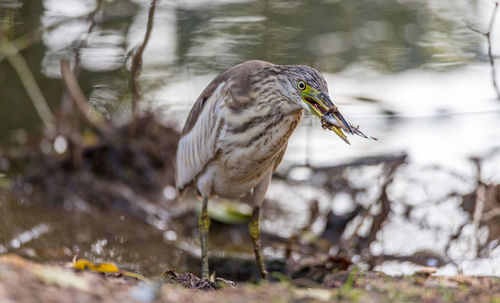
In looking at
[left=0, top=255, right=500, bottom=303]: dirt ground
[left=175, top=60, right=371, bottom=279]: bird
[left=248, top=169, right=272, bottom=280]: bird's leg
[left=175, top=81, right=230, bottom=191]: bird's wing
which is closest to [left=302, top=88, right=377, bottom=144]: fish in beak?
[left=175, top=60, right=371, bottom=279]: bird

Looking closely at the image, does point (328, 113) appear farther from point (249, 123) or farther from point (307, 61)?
point (307, 61)

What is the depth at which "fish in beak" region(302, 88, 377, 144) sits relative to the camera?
365cm

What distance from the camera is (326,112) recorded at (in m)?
3.77

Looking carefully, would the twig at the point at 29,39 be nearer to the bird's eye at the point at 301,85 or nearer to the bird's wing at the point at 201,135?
the bird's wing at the point at 201,135

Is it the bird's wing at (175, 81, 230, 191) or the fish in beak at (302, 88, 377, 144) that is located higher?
the fish in beak at (302, 88, 377, 144)

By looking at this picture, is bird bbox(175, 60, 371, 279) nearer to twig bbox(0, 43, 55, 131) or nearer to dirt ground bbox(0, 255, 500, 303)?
dirt ground bbox(0, 255, 500, 303)

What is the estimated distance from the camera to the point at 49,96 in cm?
795

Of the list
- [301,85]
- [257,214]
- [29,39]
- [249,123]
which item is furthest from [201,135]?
[29,39]

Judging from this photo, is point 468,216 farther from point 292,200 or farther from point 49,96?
point 49,96

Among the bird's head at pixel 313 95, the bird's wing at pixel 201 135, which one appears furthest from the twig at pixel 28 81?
the bird's head at pixel 313 95

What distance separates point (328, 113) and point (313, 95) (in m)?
0.17

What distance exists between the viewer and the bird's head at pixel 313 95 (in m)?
3.71

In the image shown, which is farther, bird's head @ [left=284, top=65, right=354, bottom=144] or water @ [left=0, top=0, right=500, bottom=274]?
water @ [left=0, top=0, right=500, bottom=274]

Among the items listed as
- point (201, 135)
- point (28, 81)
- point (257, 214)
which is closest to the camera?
point (201, 135)
